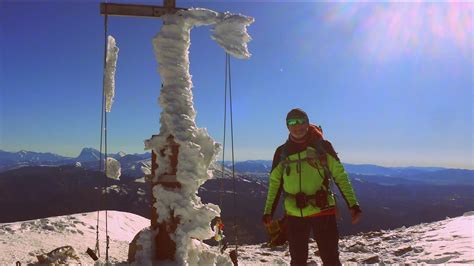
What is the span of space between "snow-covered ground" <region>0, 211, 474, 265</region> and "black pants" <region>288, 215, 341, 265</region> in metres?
5.01

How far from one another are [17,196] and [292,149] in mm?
126115

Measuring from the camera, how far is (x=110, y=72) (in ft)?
22.9

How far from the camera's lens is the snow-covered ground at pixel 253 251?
9.50 meters

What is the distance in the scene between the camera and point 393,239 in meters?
14.0

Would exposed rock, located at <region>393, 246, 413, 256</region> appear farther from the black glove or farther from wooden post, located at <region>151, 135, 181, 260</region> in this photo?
the black glove

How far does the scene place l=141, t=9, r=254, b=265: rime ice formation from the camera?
5926 millimetres

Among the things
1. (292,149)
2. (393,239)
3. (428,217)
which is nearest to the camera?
(292,149)

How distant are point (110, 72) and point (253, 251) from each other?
947cm

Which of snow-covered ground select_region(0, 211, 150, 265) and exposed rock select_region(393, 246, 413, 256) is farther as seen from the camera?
exposed rock select_region(393, 246, 413, 256)

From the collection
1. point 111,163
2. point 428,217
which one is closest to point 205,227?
point 111,163

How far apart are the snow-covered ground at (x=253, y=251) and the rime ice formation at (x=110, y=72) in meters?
4.04

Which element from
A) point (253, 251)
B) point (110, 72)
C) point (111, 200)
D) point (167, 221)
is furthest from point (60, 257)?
point (111, 200)

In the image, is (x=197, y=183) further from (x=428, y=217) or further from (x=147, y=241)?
(x=428, y=217)

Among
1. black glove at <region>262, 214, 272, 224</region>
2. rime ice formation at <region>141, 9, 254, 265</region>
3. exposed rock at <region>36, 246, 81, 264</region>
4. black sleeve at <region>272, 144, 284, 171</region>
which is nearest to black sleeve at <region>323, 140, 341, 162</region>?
black sleeve at <region>272, 144, 284, 171</region>
